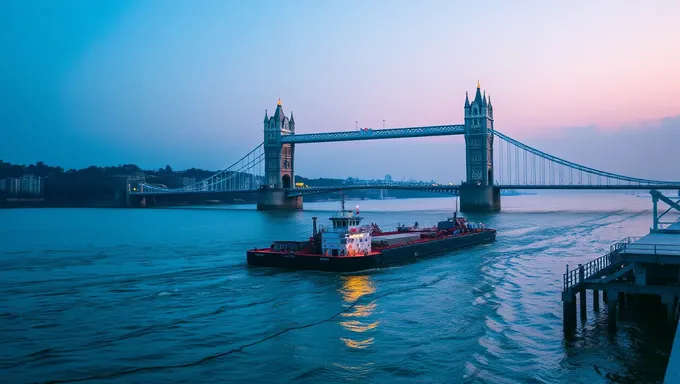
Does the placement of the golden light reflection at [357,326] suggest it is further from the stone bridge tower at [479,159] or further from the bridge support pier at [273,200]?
the bridge support pier at [273,200]

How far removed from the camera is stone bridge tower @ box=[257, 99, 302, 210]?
397 feet

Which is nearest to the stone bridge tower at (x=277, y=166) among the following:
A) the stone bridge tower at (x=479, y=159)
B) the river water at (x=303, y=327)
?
the stone bridge tower at (x=479, y=159)

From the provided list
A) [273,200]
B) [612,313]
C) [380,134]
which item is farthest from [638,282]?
[273,200]

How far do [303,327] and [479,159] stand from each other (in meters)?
93.3

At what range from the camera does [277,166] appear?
418 feet

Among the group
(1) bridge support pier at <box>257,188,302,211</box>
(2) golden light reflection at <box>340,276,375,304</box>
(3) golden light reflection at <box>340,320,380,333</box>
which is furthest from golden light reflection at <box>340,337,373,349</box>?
(1) bridge support pier at <box>257,188,302,211</box>

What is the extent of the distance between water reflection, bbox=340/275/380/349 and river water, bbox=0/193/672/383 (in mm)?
83

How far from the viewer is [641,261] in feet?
63.9

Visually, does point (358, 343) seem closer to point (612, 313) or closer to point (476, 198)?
point (612, 313)

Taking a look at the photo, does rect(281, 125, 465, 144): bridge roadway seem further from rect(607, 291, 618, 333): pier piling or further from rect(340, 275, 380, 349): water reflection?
rect(607, 291, 618, 333): pier piling

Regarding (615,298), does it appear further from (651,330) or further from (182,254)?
(182,254)

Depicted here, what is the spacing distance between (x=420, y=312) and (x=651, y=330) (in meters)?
8.45

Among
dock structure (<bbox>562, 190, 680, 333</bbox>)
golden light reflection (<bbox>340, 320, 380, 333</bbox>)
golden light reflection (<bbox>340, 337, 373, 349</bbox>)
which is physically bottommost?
golden light reflection (<bbox>340, 337, 373, 349</bbox>)

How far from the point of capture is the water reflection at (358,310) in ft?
64.3
